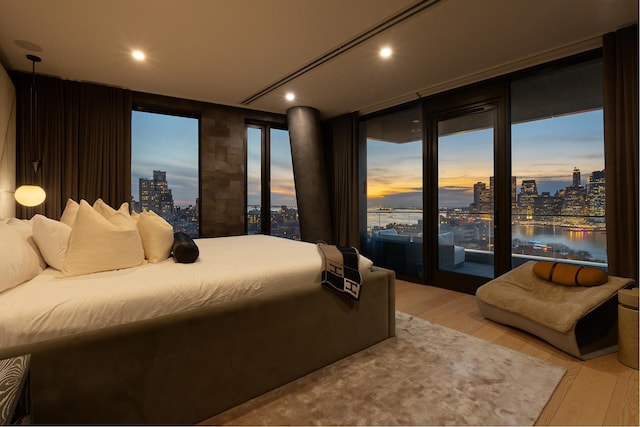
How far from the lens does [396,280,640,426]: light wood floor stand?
153 centimetres

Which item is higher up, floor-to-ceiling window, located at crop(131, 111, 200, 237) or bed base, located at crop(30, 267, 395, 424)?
floor-to-ceiling window, located at crop(131, 111, 200, 237)

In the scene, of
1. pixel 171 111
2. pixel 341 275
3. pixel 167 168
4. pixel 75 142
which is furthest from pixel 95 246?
pixel 171 111

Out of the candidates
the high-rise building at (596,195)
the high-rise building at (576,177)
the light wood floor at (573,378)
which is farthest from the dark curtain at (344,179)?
the high-rise building at (596,195)

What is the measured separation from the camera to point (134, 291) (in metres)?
1.41

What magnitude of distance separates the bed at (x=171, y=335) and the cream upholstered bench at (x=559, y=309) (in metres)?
1.32

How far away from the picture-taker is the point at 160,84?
145 inches

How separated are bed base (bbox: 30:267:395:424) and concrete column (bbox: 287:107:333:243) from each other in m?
2.67

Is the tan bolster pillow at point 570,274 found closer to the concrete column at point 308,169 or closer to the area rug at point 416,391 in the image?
the area rug at point 416,391

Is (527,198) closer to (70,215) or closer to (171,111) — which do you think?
(70,215)

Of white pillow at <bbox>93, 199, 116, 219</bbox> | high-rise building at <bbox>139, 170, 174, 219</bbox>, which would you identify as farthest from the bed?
high-rise building at <bbox>139, 170, 174, 219</bbox>

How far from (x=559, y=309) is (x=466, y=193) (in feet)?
6.25

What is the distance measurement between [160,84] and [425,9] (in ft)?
10.1

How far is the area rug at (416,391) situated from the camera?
151 centimetres

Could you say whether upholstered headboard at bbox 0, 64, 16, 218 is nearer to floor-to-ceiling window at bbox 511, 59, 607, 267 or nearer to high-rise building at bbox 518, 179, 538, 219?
floor-to-ceiling window at bbox 511, 59, 607, 267
